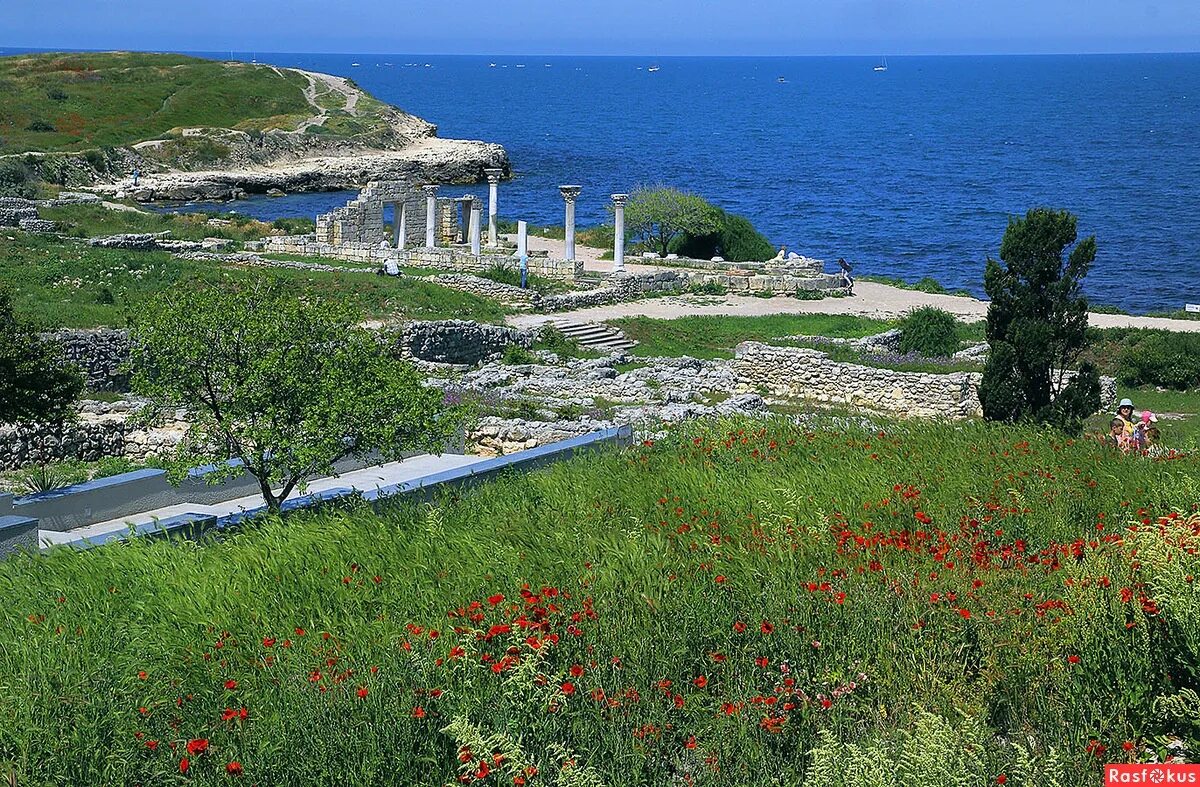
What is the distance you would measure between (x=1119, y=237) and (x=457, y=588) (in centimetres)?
7947

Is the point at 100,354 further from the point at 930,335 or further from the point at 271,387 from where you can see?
the point at 930,335

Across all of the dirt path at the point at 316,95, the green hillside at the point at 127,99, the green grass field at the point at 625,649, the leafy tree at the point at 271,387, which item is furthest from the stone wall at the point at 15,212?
the dirt path at the point at 316,95

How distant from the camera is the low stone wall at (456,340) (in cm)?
3033

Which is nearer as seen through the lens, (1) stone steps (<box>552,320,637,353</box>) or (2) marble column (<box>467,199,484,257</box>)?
(1) stone steps (<box>552,320,637,353</box>)

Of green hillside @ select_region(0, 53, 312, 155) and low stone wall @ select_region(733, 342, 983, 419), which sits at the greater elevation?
green hillside @ select_region(0, 53, 312, 155)

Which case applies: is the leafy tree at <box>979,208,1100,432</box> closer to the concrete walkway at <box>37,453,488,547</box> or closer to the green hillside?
the concrete walkway at <box>37,453,488,547</box>

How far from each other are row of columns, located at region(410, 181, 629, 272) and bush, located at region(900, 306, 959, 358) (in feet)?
44.9

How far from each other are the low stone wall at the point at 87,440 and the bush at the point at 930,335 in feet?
60.7

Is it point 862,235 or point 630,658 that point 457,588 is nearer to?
point 630,658

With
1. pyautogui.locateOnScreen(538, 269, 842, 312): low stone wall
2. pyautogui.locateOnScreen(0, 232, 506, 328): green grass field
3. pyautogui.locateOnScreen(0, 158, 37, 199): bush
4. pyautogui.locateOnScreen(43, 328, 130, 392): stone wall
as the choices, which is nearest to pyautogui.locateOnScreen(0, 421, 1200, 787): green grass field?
pyautogui.locateOnScreen(43, 328, 130, 392): stone wall

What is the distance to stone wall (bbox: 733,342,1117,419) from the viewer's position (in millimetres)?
26891

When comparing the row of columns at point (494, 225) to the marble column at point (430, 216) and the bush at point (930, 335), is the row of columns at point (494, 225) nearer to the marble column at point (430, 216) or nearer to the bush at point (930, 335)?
the marble column at point (430, 216)

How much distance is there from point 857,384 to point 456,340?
9.28m

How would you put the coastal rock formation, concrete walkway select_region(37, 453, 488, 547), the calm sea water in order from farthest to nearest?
1. the coastal rock formation
2. the calm sea water
3. concrete walkway select_region(37, 453, 488, 547)
